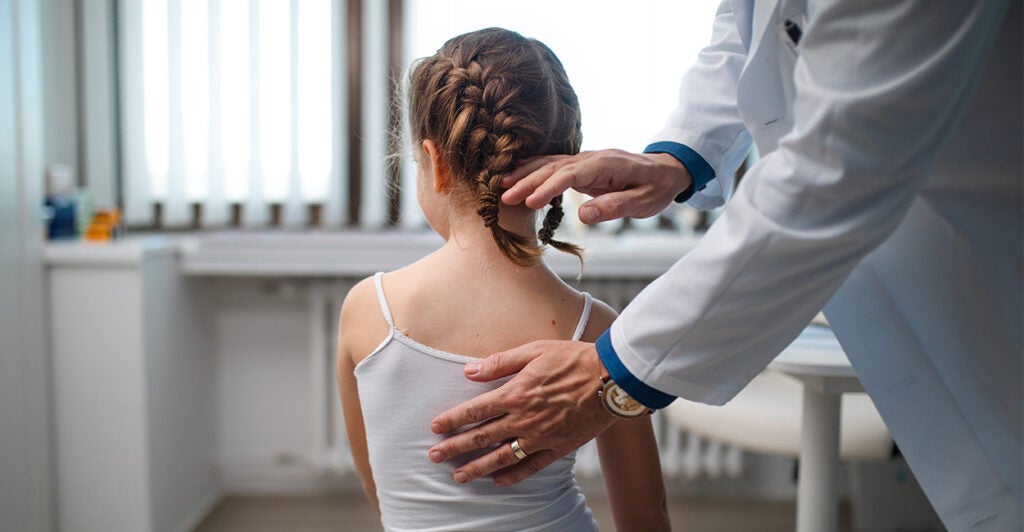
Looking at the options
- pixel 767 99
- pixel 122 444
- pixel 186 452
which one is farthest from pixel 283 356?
pixel 767 99

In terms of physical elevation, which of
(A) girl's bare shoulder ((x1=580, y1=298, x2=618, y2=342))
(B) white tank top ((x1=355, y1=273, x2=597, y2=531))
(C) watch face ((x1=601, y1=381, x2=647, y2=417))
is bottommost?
(B) white tank top ((x1=355, y1=273, x2=597, y2=531))

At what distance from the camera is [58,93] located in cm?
245

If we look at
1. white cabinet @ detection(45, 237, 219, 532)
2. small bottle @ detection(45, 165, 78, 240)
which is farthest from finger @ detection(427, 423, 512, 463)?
small bottle @ detection(45, 165, 78, 240)

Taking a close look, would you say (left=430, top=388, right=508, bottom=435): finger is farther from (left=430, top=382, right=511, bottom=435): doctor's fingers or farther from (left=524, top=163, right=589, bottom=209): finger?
(left=524, top=163, right=589, bottom=209): finger

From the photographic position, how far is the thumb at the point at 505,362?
0.87 m

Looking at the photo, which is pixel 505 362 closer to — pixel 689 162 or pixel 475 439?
pixel 475 439

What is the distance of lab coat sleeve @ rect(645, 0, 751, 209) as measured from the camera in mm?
1150

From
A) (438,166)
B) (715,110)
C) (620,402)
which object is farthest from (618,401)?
(715,110)

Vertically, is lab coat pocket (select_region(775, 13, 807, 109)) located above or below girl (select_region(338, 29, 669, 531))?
above

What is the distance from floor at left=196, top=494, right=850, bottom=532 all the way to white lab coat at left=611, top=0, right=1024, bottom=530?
5.76 feet

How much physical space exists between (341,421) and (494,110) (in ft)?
5.90

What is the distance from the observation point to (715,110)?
1.16 metres

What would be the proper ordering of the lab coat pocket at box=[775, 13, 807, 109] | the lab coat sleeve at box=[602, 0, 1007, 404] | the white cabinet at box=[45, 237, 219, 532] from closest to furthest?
the lab coat sleeve at box=[602, 0, 1007, 404] < the lab coat pocket at box=[775, 13, 807, 109] < the white cabinet at box=[45, 237, 219, 532]

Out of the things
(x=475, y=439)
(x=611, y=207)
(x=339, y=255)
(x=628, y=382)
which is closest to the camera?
(x=628, y=382)
